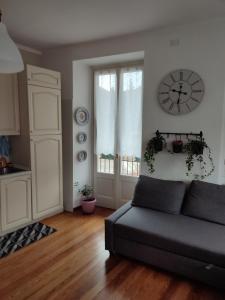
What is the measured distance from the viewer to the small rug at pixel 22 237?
9.17ft

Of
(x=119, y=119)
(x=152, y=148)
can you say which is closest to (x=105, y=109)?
(x=119, y=119)

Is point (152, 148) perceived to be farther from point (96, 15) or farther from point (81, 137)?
point (96, 15)

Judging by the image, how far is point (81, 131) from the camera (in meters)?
3.96

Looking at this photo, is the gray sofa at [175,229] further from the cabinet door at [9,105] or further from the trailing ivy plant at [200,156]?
the cabinet door at [9,105]

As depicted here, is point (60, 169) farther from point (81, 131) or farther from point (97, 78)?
point (97, 78)

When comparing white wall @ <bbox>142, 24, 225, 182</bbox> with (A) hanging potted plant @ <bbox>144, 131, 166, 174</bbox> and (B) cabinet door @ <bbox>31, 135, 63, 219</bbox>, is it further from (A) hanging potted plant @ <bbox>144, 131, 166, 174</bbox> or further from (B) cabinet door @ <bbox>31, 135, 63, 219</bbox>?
(B) cabinet door @ <bbox>31, 135, 63, 219</bbox>

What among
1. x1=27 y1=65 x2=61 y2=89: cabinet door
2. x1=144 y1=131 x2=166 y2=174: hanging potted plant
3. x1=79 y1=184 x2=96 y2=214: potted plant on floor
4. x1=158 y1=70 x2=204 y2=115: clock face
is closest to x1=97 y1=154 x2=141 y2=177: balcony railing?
x1=79 y1=184 x2=96 y2=214: potted plant on floor

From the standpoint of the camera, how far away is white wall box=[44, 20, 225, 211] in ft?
8.91

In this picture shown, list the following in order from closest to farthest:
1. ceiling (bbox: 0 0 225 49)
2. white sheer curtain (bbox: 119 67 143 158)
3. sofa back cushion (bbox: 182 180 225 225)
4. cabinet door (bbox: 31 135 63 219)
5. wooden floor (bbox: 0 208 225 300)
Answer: wooden floor (bbox: 0 208 225 300) < ceiling (bbox: 0 0 225 49) < sofa back cushion (bbox: 182 180 225 225) < cabinet door (bbox: 31 135 63 219) < white sheer curtain (bbox: 119 67 143 158)

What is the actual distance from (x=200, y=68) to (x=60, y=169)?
2.48 m

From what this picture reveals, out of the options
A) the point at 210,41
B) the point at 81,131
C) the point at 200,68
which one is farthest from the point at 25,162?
→ the point at 210,41

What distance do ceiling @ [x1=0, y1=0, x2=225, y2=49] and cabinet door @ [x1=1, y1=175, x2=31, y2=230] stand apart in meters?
1.97

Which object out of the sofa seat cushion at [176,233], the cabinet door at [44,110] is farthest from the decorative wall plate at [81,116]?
the sofa seat cushion at [176,233]

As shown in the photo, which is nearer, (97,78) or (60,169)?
(60,169)
